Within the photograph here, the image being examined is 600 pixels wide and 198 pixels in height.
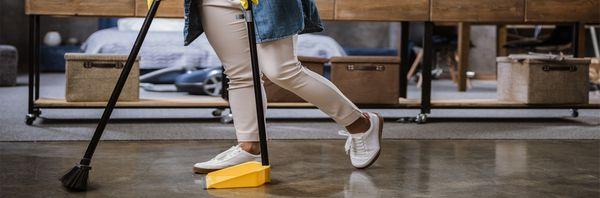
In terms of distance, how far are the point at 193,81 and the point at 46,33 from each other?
4652mm

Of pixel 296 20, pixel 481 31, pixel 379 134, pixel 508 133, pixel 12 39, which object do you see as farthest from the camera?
pixel 481 31

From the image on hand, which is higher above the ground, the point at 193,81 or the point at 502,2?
the point at 502,2

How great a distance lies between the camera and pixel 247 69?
2.21 meters

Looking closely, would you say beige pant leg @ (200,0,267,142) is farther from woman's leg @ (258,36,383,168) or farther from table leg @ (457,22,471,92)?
table leg @ (457,22,471,92)

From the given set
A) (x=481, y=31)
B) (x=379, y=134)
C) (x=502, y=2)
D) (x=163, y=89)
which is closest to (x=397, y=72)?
(x=502, y=2)

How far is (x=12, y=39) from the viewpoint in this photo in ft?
28.8

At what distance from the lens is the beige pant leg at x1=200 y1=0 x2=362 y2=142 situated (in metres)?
2.12

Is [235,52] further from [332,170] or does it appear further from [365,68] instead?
[365,68]

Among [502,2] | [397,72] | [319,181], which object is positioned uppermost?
[502,2]

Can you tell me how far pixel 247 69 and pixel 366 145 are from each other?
0.46m

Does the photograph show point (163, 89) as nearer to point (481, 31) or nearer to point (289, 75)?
point (289, 75)

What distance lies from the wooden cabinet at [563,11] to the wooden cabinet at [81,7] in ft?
6.45

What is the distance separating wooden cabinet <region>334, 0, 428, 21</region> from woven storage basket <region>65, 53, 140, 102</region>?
3.35 feet

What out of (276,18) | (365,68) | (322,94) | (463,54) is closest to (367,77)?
(365,68)
